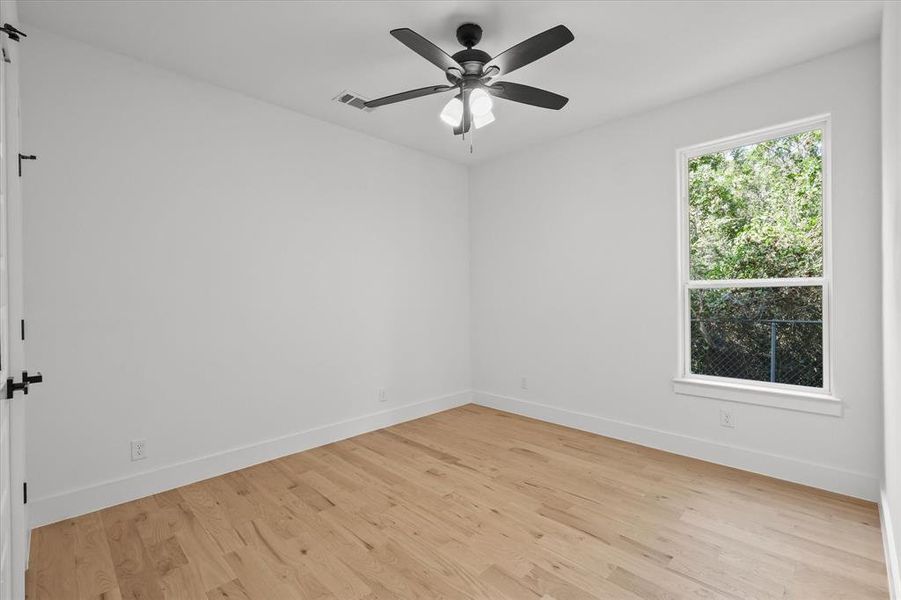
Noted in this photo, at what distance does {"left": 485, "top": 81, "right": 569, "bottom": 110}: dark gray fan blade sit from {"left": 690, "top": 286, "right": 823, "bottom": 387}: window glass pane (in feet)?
6.22

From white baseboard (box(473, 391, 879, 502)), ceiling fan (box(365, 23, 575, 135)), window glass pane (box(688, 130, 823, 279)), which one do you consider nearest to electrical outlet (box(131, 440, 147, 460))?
ceiling fan (box(365, 23, 575, 135))

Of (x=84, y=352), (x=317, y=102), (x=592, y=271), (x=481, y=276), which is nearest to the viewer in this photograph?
(x=84, y=352)

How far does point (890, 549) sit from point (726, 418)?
1203 mm

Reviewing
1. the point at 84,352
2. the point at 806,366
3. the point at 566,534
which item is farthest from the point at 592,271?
the point at 84,352

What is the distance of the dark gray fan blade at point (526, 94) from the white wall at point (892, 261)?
4.51 feet

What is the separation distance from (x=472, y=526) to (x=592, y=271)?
2414 millimetres

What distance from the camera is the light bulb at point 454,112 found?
2.67 m

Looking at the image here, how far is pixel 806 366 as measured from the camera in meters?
2.95

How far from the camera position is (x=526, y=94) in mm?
2523

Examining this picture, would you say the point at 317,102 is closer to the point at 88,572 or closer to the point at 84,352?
the point at 84,352

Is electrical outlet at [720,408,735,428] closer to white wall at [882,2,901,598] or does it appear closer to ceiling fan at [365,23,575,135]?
white wall at [882,2,901,598]

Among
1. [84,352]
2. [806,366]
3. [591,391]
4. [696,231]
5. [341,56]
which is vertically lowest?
[591,391]

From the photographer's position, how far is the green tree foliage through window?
2.93m

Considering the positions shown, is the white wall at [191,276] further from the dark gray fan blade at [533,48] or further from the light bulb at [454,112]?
the dark gray fan blade at [533,48]
